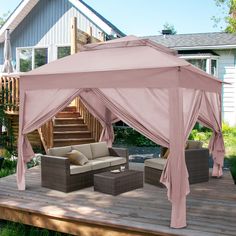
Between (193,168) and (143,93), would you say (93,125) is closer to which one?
(193,168)

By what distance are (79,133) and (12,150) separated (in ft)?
6.40

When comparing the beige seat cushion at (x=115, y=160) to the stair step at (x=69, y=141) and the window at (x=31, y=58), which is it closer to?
the stair step at (x=69, y=141)

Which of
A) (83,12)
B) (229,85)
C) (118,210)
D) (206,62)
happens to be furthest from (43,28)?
(118,210)

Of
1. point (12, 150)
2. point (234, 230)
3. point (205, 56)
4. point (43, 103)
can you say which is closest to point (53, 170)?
point (43, 103)

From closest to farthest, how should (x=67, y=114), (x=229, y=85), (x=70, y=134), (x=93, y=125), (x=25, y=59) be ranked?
(x=70, y=134) → (x=93, y=125) → (x=67, y=114) → (x=229, y=85) → (x=25, y=59)

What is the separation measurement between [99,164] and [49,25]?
10508 millimetres

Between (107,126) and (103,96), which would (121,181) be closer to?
(103,96)

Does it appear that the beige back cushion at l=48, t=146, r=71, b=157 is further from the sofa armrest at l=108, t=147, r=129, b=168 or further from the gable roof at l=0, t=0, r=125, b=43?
the gable roof at l=0, t=0, r=125, b=43

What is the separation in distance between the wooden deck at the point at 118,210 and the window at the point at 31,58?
998 cm

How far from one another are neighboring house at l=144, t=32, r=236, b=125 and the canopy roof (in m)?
8.55

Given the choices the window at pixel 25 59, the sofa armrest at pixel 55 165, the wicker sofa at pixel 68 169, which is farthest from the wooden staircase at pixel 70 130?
the window at pixel 25 59

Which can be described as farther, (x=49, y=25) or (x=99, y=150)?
(x=49, y=25)

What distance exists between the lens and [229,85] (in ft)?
51.4

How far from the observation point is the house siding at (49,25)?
16031 mm
